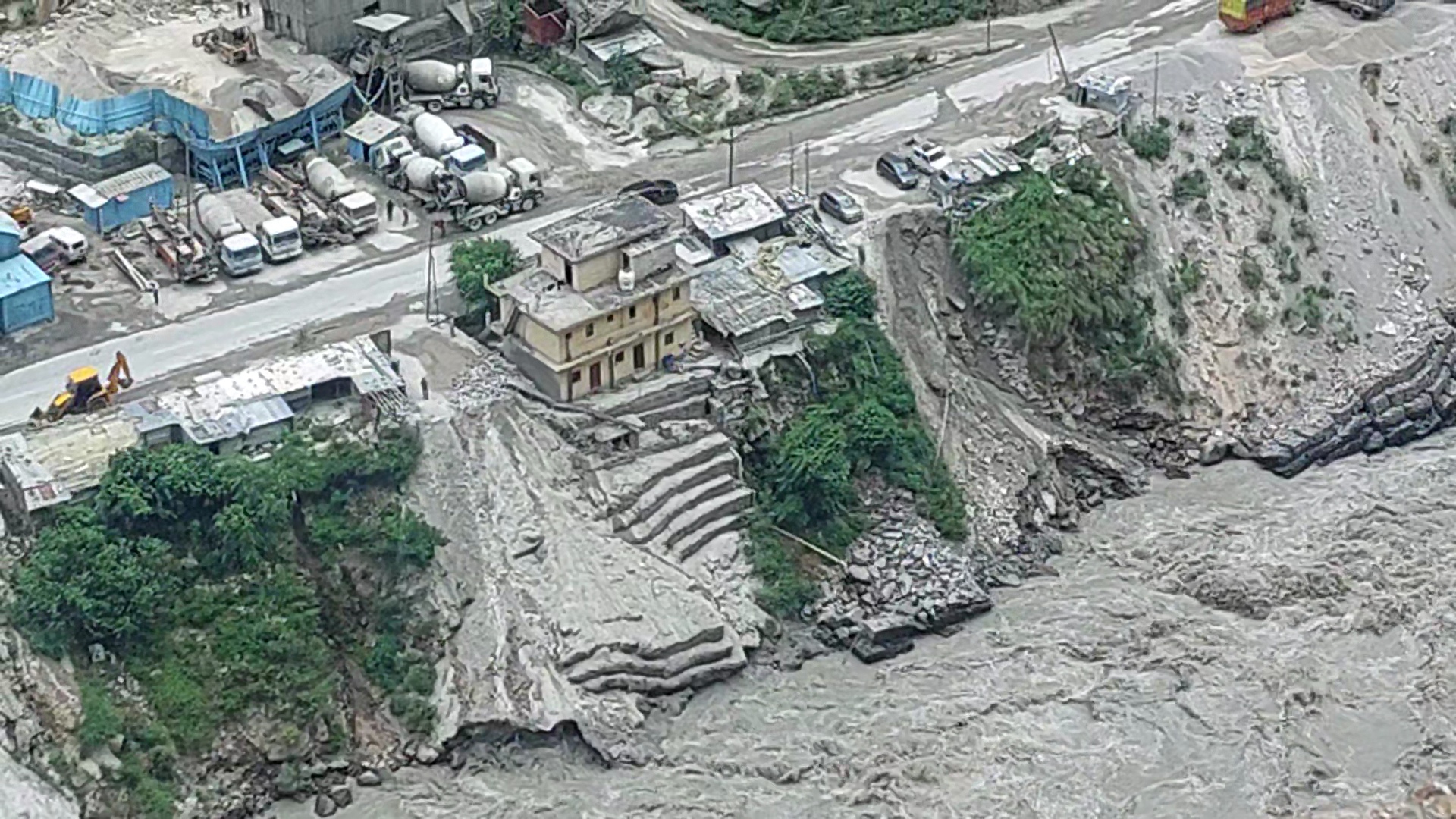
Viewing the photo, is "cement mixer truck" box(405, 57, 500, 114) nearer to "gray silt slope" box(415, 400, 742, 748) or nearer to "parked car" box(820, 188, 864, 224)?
"parked car" box(820, 188, 864, 224)

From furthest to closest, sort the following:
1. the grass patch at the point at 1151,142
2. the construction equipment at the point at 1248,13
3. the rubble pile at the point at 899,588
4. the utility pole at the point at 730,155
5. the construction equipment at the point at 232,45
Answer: the construction equipment at the point at 1248,13 < the construction equipment at the point at 232,45 < the grass patch at the point at 1151,142 < the utility pole at the point at 730,155 < the rubble pile at the point at 899,588

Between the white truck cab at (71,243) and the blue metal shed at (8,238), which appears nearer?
the blue metal shed at (8,238)

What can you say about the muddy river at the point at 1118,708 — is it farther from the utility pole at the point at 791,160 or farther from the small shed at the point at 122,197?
the small shed at the point at 122,197

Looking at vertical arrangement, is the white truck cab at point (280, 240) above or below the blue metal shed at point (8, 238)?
below

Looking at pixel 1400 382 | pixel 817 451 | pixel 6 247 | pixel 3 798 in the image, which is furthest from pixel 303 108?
pixel 1400 382

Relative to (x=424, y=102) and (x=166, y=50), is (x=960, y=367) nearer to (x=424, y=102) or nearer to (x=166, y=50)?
(x=424, y=102)

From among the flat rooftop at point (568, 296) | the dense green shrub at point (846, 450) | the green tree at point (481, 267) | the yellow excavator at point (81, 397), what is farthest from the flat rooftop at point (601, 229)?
the yellow excavator at point (81, 397)

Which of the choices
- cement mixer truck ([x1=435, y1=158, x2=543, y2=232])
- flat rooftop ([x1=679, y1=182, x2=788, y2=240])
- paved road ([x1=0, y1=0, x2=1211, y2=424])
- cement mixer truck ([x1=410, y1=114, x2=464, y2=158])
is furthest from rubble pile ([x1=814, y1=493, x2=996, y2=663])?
cement mixer truck ([x1=410, y1=114, x2=464, y2=158])
